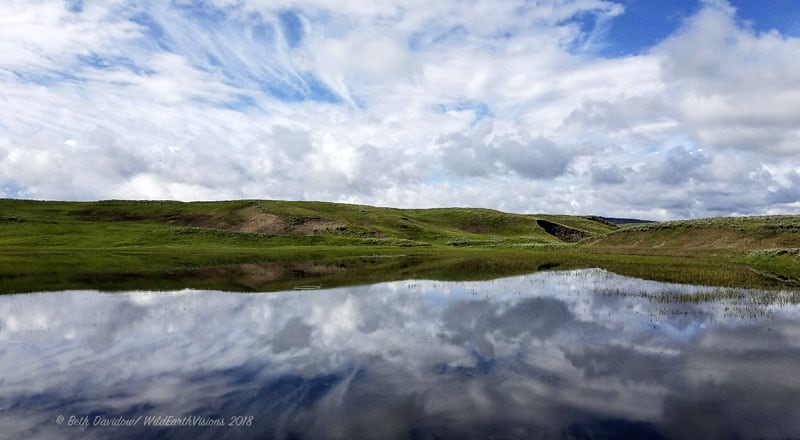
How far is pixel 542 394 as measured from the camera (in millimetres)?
13422

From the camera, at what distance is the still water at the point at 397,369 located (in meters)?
11.5

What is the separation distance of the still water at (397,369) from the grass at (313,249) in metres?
11.9

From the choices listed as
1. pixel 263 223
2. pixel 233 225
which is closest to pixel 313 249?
pixel 263 223

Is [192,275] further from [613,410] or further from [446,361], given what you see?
[613,410]

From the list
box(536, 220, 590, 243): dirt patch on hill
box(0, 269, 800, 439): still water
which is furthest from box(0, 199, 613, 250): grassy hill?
box(0, 269, 800, 439): still water

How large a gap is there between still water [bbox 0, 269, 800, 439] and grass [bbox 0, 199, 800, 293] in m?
11.9

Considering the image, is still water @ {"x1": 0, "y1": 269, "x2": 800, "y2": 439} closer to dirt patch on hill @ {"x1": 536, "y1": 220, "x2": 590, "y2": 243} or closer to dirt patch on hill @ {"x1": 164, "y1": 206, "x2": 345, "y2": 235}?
dirt patch on hill @ {"x1": 164, "y1": 206, "x2": 345, "y2": 235}

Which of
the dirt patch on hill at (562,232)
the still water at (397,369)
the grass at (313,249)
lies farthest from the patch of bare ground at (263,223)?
the still water at (397,369)

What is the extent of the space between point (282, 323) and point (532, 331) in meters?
11.2

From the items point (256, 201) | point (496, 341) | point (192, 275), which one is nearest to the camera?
point (496, 341)

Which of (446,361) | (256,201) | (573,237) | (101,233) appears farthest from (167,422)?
(573,237)

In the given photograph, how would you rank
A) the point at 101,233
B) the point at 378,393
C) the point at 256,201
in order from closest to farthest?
the point at 378,393
the point at 101,233
the point at 256,201

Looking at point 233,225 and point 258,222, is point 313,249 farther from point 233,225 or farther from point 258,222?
point 233,225

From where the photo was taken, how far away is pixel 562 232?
436 ft
